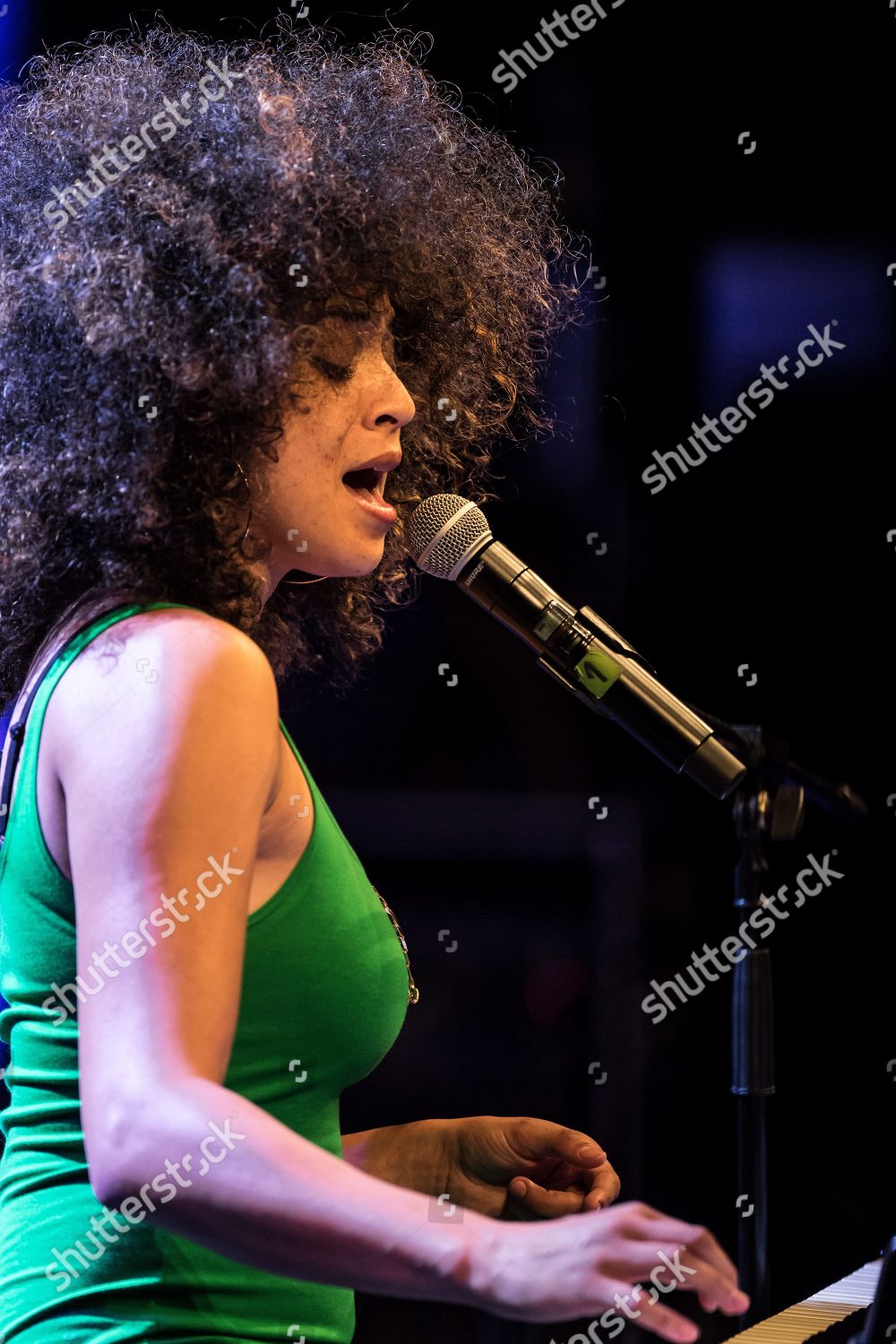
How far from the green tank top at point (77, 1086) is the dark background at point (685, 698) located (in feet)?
4.64

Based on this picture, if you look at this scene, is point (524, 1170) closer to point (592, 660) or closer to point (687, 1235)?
point (592, 660)

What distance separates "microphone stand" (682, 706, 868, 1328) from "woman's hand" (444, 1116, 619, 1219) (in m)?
0.17

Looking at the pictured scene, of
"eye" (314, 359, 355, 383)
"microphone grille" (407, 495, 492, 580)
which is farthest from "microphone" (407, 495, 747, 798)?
"eye" (314, 359, 355, 383)

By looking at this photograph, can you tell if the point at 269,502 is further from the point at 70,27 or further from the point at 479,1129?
the point at 70,27

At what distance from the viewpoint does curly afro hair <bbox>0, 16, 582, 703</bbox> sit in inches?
52.5

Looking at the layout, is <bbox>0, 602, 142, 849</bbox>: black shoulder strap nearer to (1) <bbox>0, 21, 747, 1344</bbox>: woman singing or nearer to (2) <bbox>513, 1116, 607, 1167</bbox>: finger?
(1) <bbox>0, 21, 747, 1344</bbox>: woman singing

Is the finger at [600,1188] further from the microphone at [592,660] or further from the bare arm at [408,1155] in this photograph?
the microphone at [592,660]

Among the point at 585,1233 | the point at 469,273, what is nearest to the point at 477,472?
the point at 469,273

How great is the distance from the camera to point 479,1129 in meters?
1.60

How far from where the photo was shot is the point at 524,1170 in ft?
5.15

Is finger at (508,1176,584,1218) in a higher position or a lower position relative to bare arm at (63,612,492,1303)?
lower

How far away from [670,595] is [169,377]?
149 centimetres

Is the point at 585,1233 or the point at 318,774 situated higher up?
the point at 585,1233

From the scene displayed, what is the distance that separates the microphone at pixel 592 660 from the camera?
142cm
